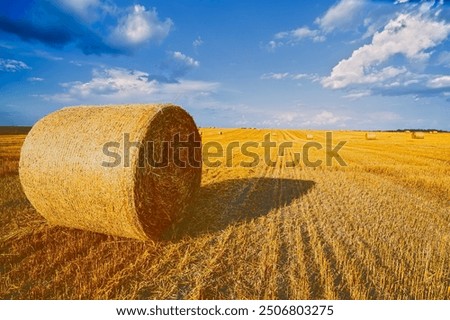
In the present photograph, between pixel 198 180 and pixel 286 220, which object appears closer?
pixel 286 220

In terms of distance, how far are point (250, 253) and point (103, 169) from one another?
2478mm

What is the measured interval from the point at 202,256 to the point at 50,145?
9.82ft

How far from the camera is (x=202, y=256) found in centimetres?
481

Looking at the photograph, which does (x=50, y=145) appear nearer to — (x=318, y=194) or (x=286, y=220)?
(x=286, y=220)

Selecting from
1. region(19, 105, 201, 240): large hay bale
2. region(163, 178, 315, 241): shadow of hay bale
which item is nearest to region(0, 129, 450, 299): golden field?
region(163, 178, 315, 241): shadow of hay bale

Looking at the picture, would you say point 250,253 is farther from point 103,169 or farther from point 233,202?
point 233,202

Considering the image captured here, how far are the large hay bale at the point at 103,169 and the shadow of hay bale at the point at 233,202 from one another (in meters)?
0.60

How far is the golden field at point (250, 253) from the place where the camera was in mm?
3914

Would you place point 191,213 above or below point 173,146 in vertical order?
below

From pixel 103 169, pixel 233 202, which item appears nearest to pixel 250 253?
pixel 103 169

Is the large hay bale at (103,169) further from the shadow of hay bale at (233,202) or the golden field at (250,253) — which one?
the shadow of hay bale at (233,202)

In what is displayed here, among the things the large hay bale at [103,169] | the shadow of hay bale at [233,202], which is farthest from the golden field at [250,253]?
the large hay bale at [103,169]

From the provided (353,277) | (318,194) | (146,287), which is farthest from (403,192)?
(146,287)

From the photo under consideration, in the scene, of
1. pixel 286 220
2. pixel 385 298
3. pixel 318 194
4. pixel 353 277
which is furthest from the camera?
pixel 318 194
